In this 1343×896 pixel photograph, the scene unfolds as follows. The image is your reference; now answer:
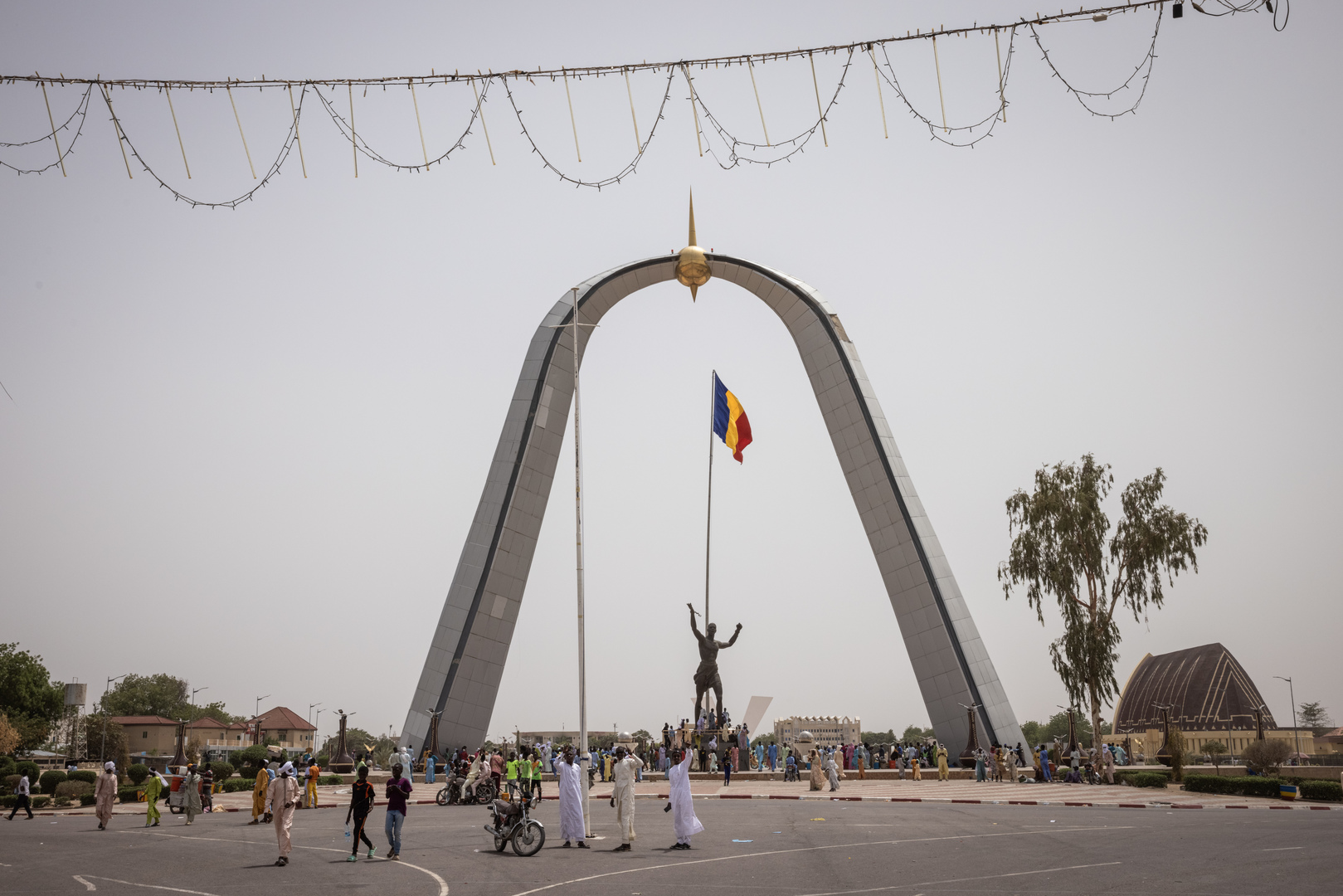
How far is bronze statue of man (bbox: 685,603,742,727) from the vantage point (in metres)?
38.6

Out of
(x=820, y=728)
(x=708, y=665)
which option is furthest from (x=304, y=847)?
(x=820, y=728)

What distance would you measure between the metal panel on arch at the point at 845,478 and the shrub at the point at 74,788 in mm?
12955

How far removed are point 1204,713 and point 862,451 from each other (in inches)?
2432

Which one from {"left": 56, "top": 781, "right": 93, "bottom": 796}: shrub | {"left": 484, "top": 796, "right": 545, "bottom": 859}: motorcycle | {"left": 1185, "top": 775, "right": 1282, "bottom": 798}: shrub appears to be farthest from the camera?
{"left": 56, "top": 781, "right": 93, "bottom": 796}: shrub

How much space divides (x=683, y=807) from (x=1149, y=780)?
22725 mm

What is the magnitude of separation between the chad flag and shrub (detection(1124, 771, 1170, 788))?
1980 cm

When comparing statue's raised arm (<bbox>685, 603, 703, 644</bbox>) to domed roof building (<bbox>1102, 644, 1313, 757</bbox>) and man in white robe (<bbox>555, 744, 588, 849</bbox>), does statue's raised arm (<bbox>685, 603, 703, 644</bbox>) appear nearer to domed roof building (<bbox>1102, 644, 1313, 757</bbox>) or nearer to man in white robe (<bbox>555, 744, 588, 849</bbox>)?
man in white robe (<bbox>555, 744, 588, 849</bbox>)

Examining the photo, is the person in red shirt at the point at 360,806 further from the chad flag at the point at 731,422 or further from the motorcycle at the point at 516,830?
the chad flag at the point at 731,422

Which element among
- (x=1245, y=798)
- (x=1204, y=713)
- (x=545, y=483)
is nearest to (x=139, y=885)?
(x=1245, y=798)

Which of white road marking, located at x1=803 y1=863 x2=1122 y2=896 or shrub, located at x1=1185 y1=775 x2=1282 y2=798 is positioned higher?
white road marking, located at x1=803 y1=863 x2=1122 y2=896

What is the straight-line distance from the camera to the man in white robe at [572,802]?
18.0m

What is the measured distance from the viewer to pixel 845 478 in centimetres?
4728

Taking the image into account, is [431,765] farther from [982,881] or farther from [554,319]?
[982,881]

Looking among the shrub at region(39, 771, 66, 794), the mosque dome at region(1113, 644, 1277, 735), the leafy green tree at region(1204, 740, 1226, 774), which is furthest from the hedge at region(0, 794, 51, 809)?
the mosque dome at region(1113, 644, 1277, 735)
